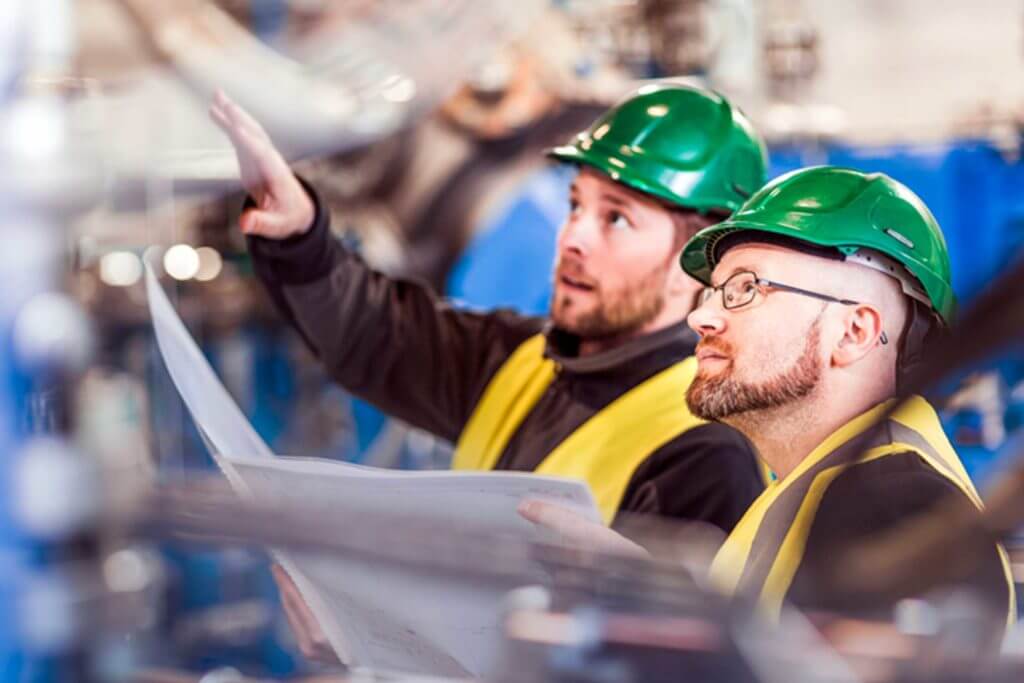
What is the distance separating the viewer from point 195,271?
15.0ft

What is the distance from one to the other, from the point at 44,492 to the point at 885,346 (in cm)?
113

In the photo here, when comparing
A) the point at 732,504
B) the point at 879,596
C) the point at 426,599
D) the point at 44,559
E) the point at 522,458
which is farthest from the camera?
the point at 522,458

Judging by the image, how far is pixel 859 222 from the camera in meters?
1.66

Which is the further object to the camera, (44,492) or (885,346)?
(885,346)

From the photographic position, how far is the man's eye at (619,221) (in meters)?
2.30

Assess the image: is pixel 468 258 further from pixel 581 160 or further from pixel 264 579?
pixel 264 579

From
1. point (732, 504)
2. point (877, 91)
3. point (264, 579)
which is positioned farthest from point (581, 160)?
point (877, 91)

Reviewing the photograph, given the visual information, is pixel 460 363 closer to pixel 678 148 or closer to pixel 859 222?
pixel 678 148

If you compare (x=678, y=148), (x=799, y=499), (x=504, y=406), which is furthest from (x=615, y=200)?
(x=799, y=499)

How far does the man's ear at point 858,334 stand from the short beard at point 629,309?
67cm

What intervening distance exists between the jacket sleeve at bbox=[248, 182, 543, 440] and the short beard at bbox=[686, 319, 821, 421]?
970mm

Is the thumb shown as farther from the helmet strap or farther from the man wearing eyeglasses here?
the helmet strap

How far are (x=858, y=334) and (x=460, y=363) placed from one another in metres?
1.17

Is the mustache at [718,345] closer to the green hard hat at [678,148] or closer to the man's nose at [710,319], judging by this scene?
the man's nose at [710,319]
